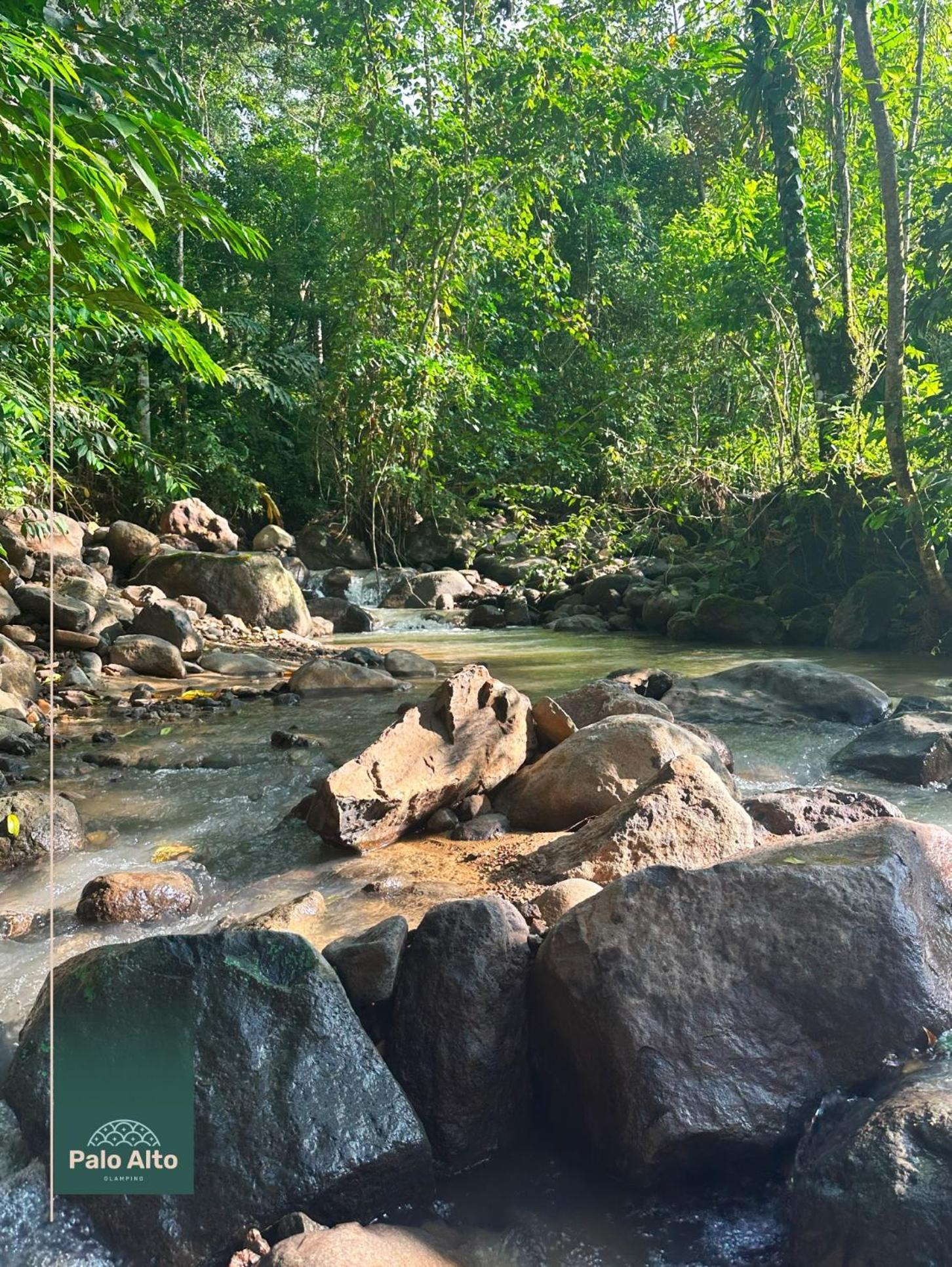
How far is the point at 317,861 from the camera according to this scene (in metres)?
Result: 4.09

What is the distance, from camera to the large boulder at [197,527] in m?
15.7

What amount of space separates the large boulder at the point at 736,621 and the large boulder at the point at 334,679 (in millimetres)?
5274

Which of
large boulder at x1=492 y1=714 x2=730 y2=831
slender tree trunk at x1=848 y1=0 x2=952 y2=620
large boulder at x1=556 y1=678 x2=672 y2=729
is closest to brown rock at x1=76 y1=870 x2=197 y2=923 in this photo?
large boulder at x1=492 y1=714 x2=730 y2=831

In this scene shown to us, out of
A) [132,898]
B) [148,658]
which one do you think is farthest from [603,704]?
[148,658]

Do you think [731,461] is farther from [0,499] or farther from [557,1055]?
[557,1055]

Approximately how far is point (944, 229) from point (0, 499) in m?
8.84

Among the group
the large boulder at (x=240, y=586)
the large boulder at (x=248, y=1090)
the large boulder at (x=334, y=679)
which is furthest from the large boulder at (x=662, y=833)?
the large boulder at (x=240, y=586)

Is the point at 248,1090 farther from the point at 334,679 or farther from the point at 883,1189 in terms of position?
the point at 334,679

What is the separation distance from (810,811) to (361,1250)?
9.10ft

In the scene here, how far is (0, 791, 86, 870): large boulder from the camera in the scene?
404cm

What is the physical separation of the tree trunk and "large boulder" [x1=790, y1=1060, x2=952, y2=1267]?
34.3 feet

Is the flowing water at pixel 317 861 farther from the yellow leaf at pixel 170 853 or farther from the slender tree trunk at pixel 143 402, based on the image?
the slender tree trunk at pixel 143 402

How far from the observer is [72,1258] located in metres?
1.87

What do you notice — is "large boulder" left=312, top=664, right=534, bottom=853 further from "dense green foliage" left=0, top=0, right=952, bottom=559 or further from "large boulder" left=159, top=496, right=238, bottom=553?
"large boulder" left=159, top=496, right=238, bottom=553
